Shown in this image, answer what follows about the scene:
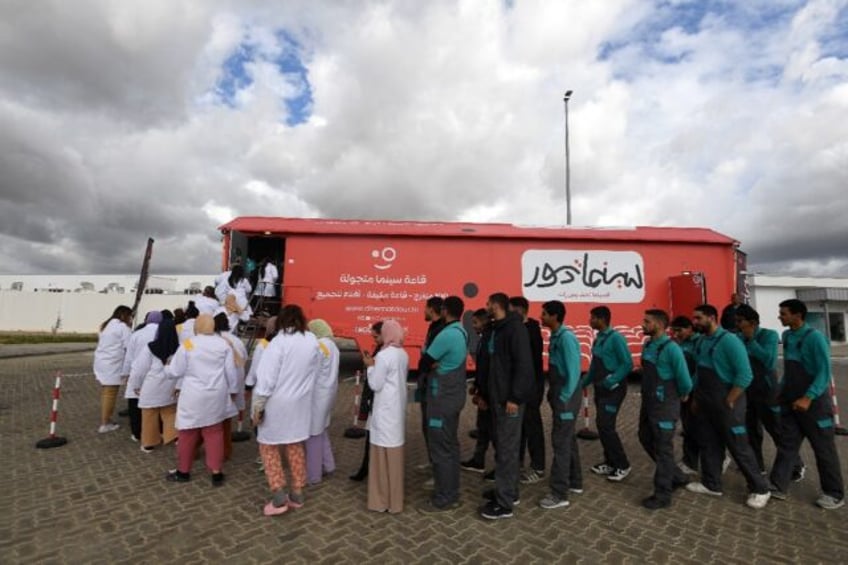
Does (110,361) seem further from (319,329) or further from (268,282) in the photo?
(319,329)

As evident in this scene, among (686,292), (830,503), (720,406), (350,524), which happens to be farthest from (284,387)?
(686,292)

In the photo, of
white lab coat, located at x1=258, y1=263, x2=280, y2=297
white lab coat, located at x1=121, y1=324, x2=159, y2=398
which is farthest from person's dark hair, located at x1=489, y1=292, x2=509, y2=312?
white lab coat, located at x1=258, y1=263, x2=280, y2=297

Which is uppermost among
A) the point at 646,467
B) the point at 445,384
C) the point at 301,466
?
the point at 445,384

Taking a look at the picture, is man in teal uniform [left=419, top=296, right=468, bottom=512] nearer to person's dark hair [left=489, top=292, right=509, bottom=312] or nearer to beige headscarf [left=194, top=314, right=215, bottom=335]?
person's dark hair [left=489, top=292, right=509, bottom=312]

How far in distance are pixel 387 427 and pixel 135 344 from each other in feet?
13.8

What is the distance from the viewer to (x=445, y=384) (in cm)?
371

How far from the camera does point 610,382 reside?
4344 millimetres

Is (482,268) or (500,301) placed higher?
(482,268)

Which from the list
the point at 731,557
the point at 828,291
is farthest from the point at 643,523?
the point at 828,291

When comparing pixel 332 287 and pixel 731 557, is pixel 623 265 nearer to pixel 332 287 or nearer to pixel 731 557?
pixel 332 287

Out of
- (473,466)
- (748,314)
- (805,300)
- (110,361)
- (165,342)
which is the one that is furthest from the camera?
(805,300)

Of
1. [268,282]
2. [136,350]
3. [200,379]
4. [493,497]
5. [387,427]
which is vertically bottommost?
[493,497]

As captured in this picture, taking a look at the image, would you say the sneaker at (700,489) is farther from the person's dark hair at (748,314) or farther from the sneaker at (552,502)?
the person's dark hair at (748,314)

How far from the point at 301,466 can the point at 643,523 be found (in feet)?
9.58
